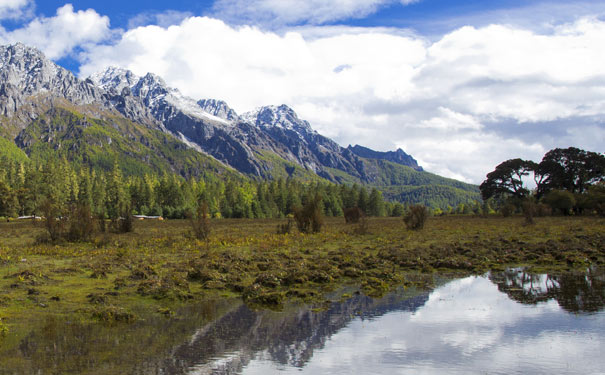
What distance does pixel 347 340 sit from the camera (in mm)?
9344

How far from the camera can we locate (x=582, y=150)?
83.3 metres

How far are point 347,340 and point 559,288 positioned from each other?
364 inches

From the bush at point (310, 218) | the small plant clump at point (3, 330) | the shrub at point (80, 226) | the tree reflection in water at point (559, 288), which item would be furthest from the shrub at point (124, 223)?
the tree reflection in water at point (559, 288)

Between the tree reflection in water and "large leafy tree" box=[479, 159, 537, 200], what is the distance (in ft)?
252

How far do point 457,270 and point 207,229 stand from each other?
19.1 metres

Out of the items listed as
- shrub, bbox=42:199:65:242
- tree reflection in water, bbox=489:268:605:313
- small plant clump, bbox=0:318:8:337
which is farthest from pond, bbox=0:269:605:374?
shrub, bbox=42:199:65:242

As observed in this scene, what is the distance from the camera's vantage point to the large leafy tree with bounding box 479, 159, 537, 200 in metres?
88.8

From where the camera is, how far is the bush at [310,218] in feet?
125

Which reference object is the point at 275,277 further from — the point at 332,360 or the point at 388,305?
the point at 332,360

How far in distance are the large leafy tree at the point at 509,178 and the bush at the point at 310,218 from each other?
62055 mm

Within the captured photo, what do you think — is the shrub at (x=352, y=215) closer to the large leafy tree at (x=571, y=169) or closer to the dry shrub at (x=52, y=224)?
the dry shrub at (x=52, y=224)

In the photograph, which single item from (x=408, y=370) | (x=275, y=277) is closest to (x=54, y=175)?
(x=275, y=277)

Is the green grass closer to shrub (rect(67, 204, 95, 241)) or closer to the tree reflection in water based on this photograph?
the tree reflection in water

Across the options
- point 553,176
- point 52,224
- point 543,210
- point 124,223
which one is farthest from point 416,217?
point 553,176
